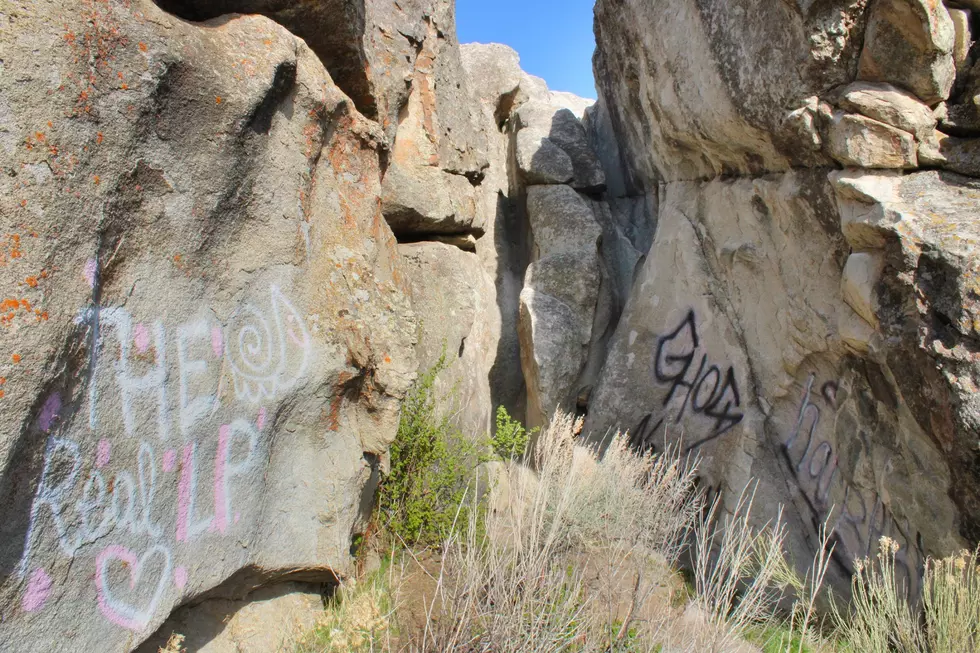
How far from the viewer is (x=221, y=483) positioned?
2.55m

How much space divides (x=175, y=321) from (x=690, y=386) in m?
3.80

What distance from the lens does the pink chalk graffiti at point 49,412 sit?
189 cm

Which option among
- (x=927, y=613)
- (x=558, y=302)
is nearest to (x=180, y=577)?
(x=927, y=613)

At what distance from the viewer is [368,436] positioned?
3146mm

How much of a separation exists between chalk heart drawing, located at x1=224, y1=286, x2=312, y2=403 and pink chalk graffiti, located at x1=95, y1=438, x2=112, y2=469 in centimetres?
58

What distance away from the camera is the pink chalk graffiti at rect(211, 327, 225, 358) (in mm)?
2576

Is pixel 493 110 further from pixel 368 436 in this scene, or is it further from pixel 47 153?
pixel 47 153

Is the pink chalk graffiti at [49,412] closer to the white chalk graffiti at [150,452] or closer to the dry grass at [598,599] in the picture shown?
the white chalk graffiti at [150,452]

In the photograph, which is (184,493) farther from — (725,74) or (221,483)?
(725,74)

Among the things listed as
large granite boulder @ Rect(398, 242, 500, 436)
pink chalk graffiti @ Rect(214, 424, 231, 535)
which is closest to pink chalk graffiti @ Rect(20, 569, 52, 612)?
pink chalk graffiti @ Rect(214, 424, 231, 535)

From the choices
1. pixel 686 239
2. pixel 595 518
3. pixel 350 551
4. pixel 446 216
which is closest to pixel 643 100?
pixel 686 239

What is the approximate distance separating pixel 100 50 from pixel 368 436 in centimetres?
186

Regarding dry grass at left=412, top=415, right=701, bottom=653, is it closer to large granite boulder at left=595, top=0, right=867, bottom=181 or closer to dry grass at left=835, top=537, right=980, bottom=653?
dry grass at left=835, top=537, right=980, bottom=653

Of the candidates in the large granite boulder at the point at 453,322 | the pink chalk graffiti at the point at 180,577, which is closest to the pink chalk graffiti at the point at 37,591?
the pink chalk graffiti at the point at 180,577
